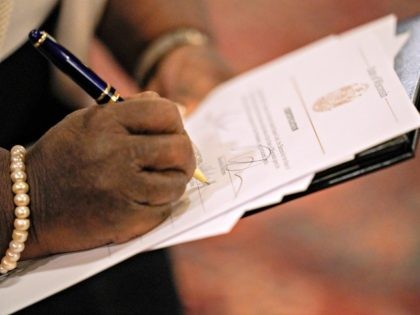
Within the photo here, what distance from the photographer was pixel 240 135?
616mm

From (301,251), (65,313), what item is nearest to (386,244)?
(301,251)

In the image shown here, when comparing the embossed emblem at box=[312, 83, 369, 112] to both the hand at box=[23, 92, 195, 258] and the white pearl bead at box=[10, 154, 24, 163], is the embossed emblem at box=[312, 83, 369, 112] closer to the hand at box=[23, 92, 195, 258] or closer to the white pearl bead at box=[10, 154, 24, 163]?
the hand at box=[23, 92, 195, 258]

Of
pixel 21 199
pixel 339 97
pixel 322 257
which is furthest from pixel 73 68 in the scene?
pixel 322 257

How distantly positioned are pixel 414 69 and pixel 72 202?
1.04ft

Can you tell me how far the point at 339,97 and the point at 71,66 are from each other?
230 mm

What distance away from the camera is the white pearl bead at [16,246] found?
51 centimetres

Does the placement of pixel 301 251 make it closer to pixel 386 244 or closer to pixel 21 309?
pixel 386 244

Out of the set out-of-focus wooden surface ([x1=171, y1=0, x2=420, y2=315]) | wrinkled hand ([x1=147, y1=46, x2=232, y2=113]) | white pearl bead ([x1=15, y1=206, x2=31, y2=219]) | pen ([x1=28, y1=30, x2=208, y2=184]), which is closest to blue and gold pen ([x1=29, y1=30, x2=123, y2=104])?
pen ([x1=28, y1=30, x2=208, y2=184])

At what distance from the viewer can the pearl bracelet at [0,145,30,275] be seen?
1.64ft

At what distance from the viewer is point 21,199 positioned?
19.6 inches

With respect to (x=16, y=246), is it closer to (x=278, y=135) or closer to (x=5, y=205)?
(x=5, y=205)

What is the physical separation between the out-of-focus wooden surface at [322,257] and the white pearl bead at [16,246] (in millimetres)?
499

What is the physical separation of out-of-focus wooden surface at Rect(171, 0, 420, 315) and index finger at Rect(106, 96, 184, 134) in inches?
20.3
